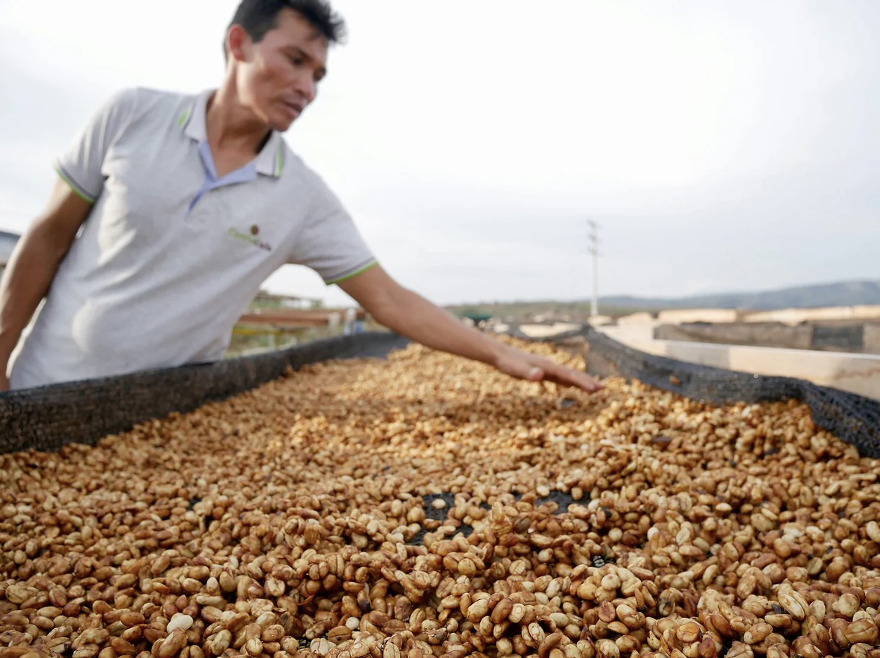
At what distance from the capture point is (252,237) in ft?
6.79

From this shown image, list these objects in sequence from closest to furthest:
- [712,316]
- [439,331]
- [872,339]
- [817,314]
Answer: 1. [439,331]
2. [872,339]
3. [817,314]
4. [712,316]

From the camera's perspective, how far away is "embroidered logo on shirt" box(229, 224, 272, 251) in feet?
6.63

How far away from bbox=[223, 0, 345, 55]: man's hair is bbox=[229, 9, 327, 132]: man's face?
0.06 feet

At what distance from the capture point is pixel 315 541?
1026 mm

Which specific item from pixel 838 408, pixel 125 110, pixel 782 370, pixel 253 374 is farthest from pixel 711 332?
pixel 125 110

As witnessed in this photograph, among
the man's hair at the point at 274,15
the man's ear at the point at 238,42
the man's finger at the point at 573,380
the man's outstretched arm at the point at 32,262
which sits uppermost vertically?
the man's hair at the point at 274,15

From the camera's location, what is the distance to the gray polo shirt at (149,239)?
1.86 meters

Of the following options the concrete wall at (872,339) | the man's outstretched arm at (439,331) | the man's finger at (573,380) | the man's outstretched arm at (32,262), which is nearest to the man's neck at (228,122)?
the man's outstretched arm at (32,262)

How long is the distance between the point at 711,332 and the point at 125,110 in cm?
397

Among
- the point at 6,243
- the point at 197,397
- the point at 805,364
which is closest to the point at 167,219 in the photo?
the point at 197,397

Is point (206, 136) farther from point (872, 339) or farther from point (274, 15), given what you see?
point (872, 339)

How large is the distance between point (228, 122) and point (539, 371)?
1.57 metres

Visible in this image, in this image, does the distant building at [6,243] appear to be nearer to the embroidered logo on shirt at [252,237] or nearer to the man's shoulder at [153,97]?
the man's shoulder at [153,97]

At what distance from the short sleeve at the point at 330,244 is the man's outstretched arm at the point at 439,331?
0.16 feet
